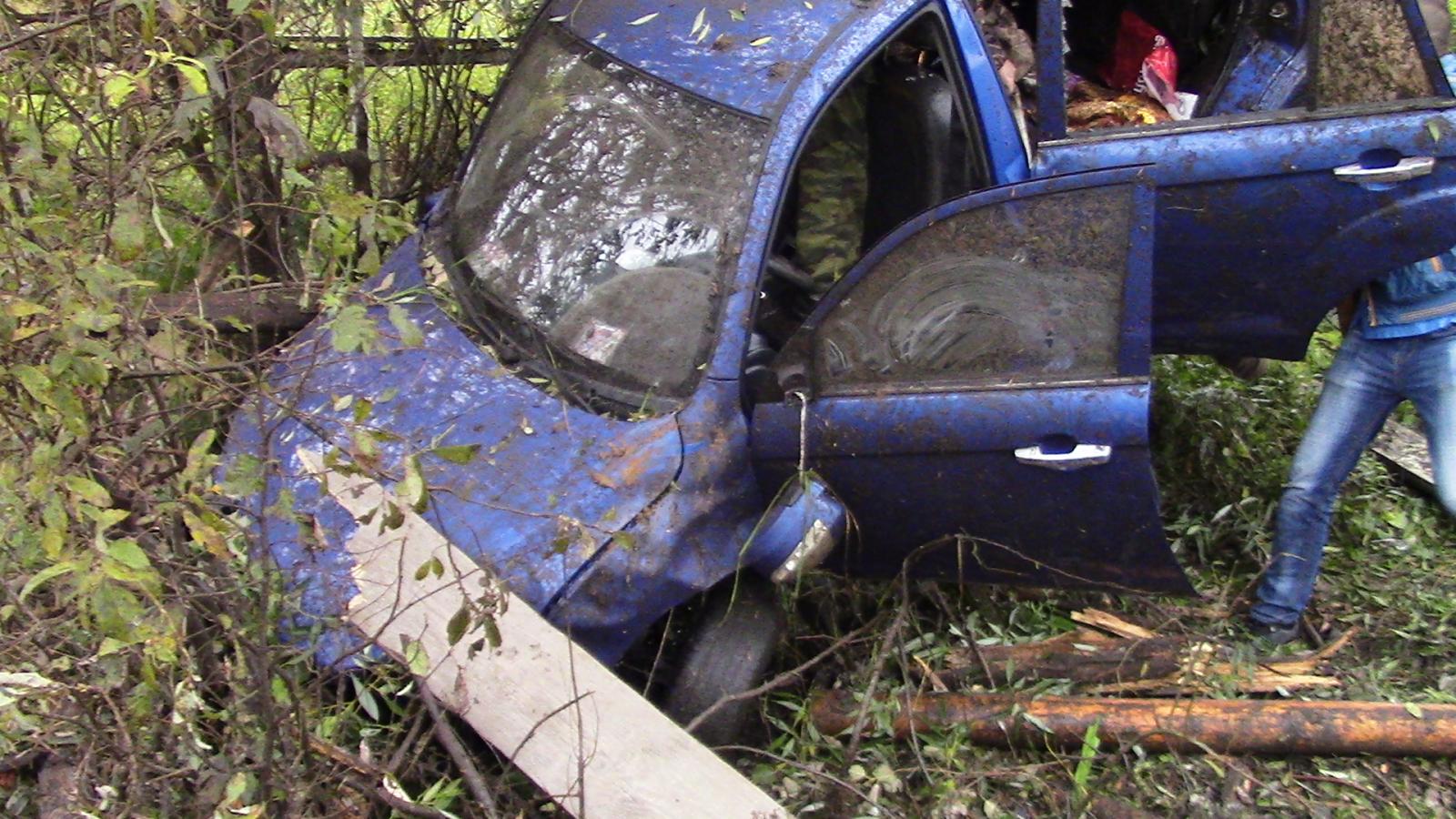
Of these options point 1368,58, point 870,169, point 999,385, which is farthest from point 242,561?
point 1368,58

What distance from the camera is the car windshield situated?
138 inches

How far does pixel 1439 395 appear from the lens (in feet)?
12.0

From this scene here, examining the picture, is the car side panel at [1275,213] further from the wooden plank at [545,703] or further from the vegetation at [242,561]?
the wooden plank at [545,703]

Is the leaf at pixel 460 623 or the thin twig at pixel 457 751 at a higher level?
the leaf at pixel 460 623

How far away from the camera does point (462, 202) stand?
163 inches

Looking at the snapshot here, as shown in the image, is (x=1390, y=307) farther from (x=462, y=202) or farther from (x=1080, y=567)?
(x=462, y=202)

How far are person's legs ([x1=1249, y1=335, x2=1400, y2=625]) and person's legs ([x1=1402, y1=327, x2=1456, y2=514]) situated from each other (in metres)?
0.07

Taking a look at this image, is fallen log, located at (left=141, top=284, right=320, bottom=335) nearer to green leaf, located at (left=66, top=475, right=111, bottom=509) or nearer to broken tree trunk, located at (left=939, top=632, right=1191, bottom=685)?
green leaf, located at (left=66, top=475, right=111, bottom=509)

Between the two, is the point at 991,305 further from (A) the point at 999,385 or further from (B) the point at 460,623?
(B) the point at 460,623

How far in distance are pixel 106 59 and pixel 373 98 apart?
1621mm

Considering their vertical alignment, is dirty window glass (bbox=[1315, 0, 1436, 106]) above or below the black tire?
above

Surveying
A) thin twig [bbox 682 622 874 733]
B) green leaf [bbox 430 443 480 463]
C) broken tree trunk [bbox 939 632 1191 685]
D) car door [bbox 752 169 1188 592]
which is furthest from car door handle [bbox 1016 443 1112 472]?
green leaf [bbox 430 443 480 463]

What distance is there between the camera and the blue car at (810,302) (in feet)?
10.6

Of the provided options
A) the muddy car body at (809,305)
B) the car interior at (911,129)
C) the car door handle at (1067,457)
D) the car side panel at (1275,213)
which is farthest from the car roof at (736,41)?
the car door handle at (1067,457)
